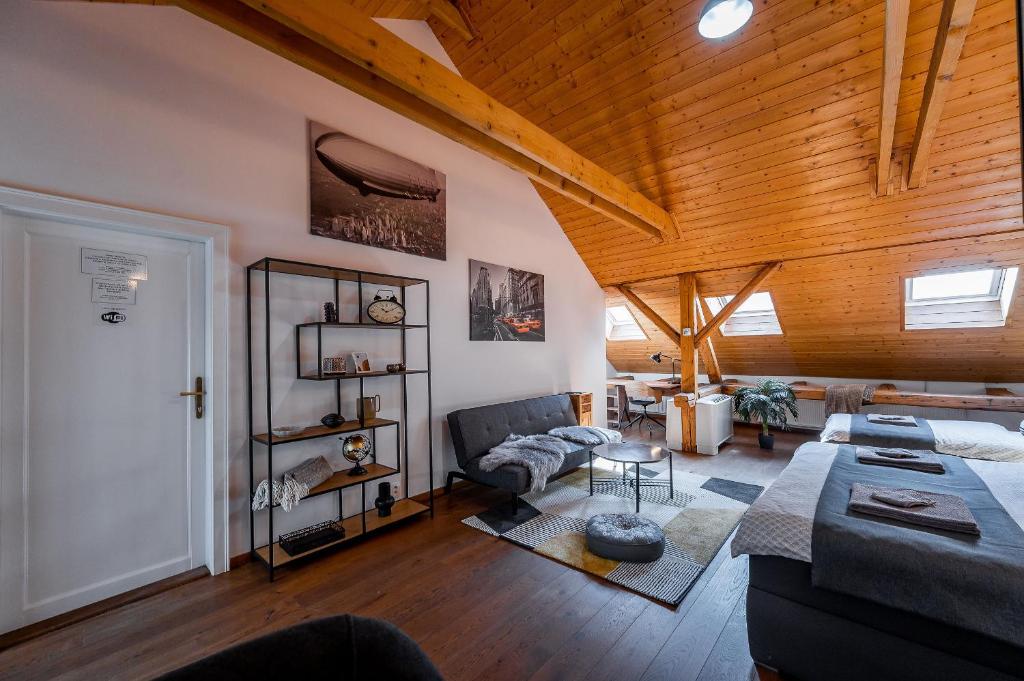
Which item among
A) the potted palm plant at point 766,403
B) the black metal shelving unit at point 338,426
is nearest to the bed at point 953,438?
the potted palm plant at point 766,403

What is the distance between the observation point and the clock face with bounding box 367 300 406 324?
3.18 metres

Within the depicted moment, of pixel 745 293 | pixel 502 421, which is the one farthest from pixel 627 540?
pixel 745 293

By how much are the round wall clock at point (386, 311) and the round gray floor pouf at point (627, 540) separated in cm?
202

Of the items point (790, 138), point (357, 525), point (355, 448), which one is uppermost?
point (790, 138)

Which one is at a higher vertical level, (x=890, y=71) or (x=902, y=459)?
(x=890, y=71)

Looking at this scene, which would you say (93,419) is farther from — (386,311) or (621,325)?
(621,325)

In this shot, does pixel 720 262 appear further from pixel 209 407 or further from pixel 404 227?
pixel 209 407

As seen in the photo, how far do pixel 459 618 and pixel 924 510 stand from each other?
6.99ft

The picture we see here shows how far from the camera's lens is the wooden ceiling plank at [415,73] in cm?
193

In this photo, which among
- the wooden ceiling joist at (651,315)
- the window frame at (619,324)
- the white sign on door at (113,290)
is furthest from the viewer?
A: the window frame at (619,324)

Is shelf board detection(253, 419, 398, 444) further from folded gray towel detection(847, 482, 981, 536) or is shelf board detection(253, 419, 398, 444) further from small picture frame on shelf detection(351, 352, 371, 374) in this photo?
folded gray towel detection(847, 482, 981, 536)

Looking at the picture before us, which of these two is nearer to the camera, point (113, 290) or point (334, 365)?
point (113, 290)

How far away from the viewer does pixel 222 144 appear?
2.66m

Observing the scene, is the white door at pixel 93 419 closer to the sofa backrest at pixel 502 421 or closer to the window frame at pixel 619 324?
the sofa backrest at pixel 502 421
